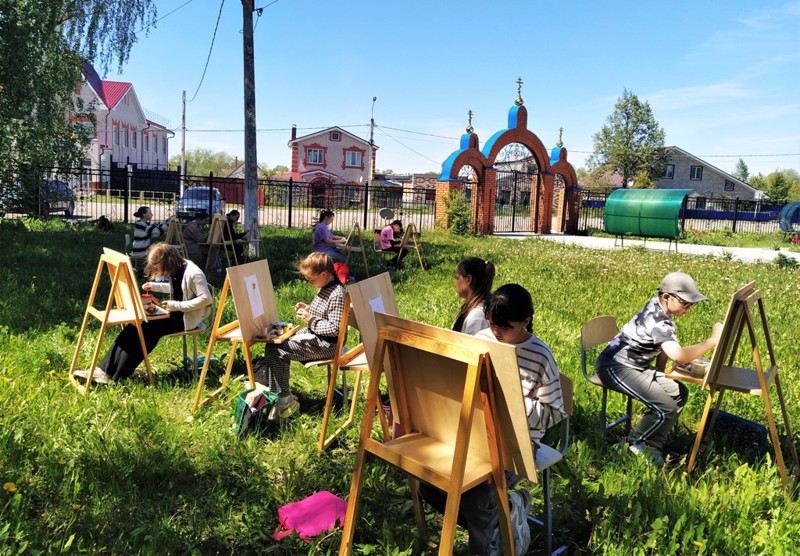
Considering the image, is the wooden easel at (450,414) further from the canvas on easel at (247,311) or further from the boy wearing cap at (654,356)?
the canvas on easel at (247,311)

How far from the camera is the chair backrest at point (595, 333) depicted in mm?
4125

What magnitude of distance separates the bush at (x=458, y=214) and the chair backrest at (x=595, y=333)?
17212 mm

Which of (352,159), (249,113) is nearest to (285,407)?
(249,113)

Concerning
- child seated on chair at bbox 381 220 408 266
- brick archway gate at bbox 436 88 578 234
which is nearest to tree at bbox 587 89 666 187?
brick archway gate at bbox 436 88 578 234

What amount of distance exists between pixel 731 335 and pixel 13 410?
469 centimetres

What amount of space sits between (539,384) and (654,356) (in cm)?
153

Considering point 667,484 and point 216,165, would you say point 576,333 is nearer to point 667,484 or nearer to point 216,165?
point 667,484

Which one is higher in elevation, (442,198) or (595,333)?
(442,198)

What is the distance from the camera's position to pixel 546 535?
2854 mm

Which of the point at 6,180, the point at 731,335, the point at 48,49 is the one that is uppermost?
the point at 48,49

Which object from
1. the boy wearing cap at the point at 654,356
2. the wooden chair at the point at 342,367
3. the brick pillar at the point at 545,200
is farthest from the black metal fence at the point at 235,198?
the boy wearing cap at the point at 654,356

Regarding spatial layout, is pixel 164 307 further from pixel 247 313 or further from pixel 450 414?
pixel 450 414

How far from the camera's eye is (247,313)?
436 centimetres

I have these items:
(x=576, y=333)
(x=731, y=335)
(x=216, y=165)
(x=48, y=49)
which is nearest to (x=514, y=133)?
(x=48, y=49)
